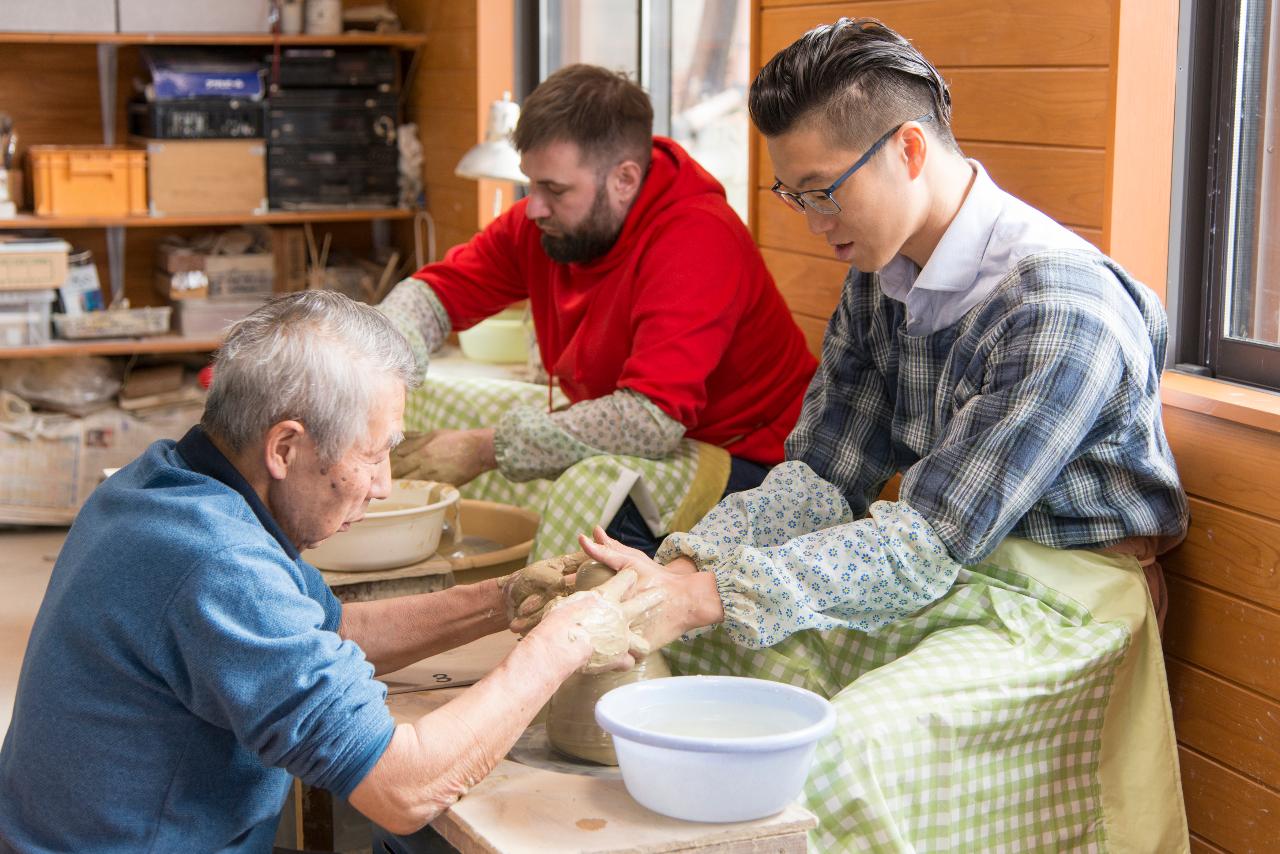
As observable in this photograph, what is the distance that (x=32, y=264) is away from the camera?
4402 mm

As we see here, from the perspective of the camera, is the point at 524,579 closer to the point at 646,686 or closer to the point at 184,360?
the point at 646,686

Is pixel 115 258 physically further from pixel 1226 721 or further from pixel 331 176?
pixel 1226 721

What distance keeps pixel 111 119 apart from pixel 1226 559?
4111mm

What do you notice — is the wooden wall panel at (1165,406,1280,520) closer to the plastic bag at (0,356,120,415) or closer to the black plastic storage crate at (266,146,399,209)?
the black plastic storage crate at (266,146,399,209)

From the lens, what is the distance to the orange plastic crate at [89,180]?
448 centimetres

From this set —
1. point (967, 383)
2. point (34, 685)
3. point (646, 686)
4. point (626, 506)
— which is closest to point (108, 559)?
point (34, 685)

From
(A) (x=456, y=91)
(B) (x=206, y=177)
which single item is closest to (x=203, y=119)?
(B) (x=206, y=177)

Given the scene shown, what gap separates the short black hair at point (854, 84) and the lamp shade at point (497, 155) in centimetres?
170

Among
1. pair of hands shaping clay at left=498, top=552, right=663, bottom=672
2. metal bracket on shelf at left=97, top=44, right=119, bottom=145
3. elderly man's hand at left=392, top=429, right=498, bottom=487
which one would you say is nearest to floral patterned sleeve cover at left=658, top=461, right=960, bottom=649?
pair of hands shaping clay at left=498, top=552, right=663, bottom=672

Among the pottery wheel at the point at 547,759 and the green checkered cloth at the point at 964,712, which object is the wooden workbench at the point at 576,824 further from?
the green checkered cloth at the point at 964,712

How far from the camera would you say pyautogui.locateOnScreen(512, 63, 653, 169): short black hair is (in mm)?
2691

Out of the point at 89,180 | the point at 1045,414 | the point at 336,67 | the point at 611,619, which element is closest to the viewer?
the point at 611,619

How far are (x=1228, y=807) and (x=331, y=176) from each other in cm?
365

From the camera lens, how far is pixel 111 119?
4883 millimetres
